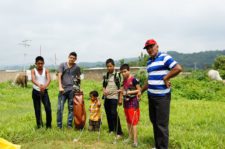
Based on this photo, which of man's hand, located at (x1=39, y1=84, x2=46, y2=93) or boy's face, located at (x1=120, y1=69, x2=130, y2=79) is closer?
boy's face, located at (x1=120, y1=69, x2=130, y2=79)

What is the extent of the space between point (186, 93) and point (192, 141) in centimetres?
947

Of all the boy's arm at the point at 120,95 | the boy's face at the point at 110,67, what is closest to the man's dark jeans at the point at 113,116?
the boy's arm at the point at 120,95

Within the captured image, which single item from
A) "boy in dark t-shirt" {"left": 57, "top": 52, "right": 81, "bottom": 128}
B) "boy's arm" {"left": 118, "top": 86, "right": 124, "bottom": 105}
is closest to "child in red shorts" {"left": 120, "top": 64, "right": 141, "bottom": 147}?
"boy's arm" {"left": 118, "top": 86, "right": 124, "bottom": 105}

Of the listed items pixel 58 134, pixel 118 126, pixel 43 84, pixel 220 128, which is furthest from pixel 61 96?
pixel 220 128

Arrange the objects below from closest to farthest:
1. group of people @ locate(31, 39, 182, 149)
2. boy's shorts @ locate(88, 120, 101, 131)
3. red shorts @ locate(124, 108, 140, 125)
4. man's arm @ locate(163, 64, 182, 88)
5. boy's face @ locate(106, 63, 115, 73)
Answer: man's arm @ locate(163, 64, 182, 88) < group of people @ locate(31, 39, 182, 149) < red shorts @ locate(124, 108, 140, 125) < boy's face @ locate(106, 63, 115, 73) < boy's shorts @ locate(88, 120, 101, 131)

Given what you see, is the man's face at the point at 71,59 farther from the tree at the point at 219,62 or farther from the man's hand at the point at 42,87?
the tree at the point at 219,62

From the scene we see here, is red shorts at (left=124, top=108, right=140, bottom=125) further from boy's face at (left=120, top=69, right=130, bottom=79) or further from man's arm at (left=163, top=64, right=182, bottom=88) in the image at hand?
man's arm at (left=163, top=64, right=182, bottom=88)

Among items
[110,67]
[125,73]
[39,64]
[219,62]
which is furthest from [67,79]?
[219,62]

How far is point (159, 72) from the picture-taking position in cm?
504

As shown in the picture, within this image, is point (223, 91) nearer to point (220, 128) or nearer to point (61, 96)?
point (220, 128)

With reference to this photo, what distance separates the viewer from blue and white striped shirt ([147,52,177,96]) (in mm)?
4961

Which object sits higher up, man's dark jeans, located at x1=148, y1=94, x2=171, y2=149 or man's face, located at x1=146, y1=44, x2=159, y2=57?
man's face, located at x1=146, y1=44, x2=159, y2=57

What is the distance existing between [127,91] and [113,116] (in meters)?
0.87

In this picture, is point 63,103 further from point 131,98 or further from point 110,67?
point 131,98
